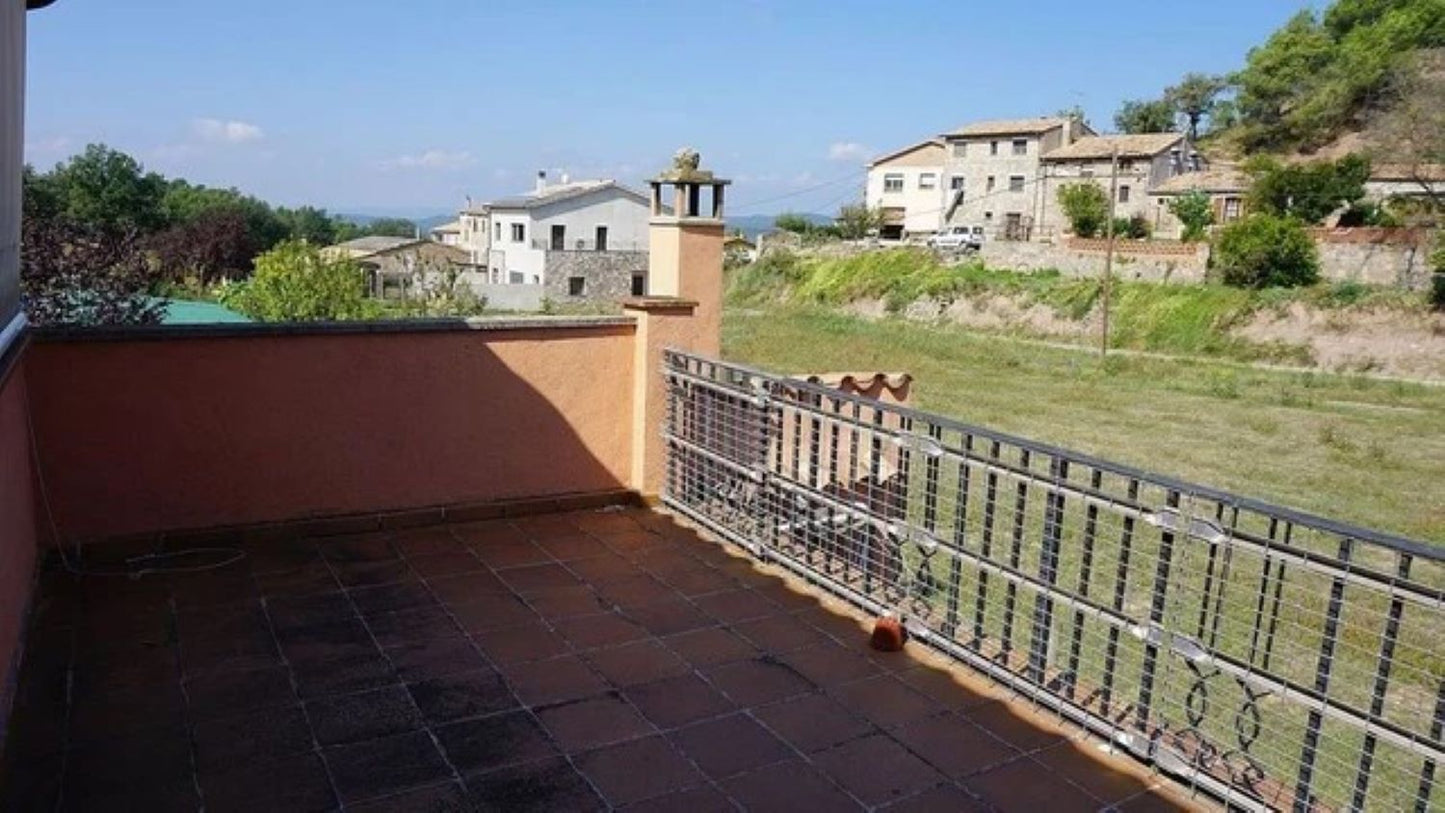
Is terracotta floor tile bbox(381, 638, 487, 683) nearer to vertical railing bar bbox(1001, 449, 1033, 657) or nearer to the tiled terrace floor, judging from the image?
the tiled terrace floor

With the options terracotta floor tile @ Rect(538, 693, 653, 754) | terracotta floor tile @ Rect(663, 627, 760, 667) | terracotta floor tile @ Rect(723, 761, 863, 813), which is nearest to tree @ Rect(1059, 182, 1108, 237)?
terracotta floor tile @ Rect(663, 627, 760, 667)

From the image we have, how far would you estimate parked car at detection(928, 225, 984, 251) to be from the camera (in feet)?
125

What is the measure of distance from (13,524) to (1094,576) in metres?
3.91

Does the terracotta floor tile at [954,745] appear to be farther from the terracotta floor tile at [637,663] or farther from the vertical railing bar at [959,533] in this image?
the terracotta floor tile at [637,663]

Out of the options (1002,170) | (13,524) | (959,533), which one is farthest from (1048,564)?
(1002,170)

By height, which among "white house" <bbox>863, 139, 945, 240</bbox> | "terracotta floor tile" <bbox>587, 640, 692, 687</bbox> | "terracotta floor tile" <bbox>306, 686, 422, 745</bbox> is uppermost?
"white house" <bbox>863, 139, 945, 240</bbox>

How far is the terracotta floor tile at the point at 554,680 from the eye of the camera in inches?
126

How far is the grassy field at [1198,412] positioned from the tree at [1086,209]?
29.5 ft

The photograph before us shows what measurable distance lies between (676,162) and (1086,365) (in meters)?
23.3

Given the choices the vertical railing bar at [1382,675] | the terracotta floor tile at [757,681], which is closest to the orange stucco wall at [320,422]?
the terracotta floor tile at [757,681]

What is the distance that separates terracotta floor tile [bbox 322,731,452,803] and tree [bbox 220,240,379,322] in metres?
15.9

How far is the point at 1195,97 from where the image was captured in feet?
176

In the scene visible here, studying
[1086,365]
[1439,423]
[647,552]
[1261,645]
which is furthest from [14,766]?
[1086,365]

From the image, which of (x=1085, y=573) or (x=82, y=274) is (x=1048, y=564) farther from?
(x=82, y=274)
